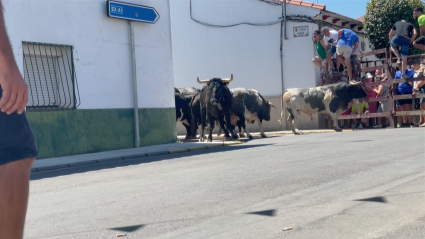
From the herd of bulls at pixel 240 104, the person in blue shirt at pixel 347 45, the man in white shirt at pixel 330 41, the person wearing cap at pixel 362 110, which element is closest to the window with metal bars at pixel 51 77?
the herd of bulls at pixel 240 104

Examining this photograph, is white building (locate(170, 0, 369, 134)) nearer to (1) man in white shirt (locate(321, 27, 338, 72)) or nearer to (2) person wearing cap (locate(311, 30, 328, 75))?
(2) person wearing cap (locate(311, 30, 328, 75))

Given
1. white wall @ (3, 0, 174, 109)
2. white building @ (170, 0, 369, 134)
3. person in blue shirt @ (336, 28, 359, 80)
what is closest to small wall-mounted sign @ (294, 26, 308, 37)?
white building @ (170, 0, 369, 134)

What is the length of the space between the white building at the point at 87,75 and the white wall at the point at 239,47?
635 centimetres

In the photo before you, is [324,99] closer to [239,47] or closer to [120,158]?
[239,47]

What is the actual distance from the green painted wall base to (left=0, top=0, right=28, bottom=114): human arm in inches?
459

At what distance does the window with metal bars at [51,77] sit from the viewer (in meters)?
14.2

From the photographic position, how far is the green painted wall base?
14.0 m

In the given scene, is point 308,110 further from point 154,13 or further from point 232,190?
point 232,190

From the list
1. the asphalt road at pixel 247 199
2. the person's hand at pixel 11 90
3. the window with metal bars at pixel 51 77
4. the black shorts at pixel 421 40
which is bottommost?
the asphalt road at pixel 247 199

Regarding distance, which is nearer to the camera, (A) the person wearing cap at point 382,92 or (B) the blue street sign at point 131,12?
(B) the blue street sign at point 131,12

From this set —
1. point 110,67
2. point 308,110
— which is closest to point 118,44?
point 110,67

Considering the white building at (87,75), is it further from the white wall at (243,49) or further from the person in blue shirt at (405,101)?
the person in blue shirt at (405,101)

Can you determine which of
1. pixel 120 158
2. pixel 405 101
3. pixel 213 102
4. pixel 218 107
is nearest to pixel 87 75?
pixel 120 158

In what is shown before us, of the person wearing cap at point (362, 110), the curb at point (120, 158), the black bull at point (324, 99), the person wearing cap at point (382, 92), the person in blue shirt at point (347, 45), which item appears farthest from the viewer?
the person wearing cap at point (362, 110)
